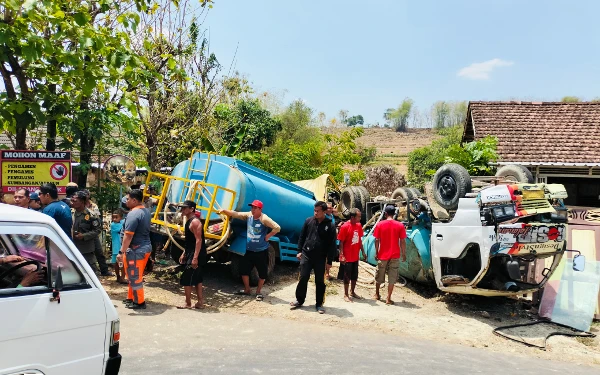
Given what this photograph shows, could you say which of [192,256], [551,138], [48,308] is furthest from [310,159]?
[48,308]

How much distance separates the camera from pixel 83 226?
8.56 m

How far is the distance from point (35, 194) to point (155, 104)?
6162 millimetres

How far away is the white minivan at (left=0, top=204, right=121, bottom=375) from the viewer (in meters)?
3.53

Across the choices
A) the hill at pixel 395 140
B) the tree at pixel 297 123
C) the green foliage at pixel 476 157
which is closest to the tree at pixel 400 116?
the hill at pixel 395 140

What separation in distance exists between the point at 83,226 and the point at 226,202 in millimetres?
2383

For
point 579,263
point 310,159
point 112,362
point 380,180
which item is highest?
point 310,159

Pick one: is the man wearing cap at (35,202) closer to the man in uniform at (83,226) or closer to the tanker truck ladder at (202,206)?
the man in uniform at (83,226)

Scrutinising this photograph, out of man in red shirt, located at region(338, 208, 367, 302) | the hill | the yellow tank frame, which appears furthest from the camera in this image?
the hill

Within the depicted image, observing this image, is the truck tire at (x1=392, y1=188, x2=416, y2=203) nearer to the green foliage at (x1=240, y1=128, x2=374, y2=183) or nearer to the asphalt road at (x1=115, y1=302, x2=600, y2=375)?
the asphalt road at (x1=115, y1=302, x2=600, y2=375)

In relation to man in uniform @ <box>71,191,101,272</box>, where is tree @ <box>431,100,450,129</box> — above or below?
above

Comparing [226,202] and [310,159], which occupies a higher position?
[310,159]

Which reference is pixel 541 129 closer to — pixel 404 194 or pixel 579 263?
pixel 404 194

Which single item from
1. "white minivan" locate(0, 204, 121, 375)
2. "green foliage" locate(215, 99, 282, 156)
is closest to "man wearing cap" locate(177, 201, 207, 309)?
"white minivan" locate(0, 204, 121, 375)

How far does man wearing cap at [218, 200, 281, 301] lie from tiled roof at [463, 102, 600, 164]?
29.3 ft
